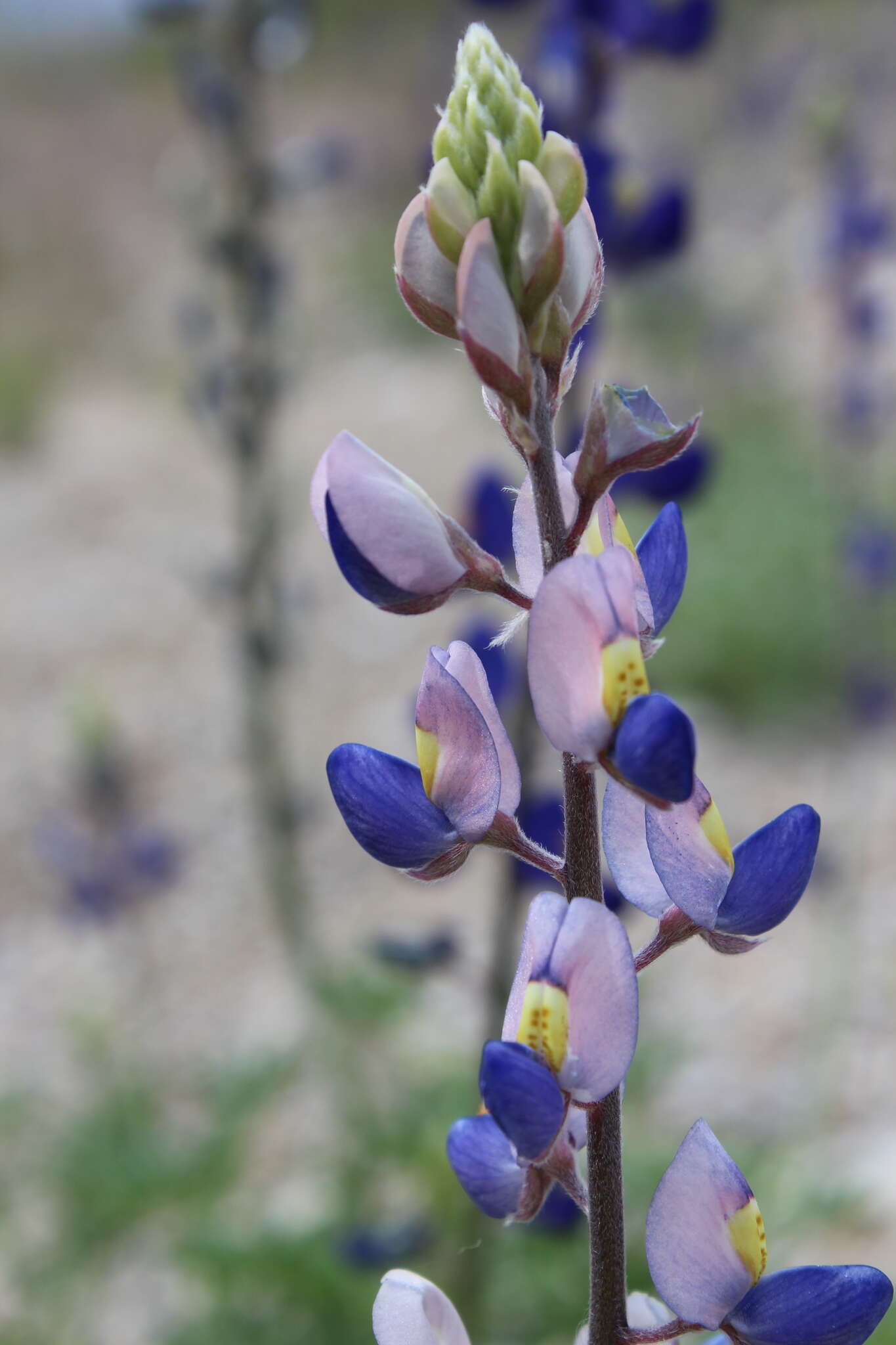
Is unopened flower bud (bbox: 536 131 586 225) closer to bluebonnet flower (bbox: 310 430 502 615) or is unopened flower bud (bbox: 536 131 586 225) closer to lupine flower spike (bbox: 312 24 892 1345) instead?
lupine flower spike (bbox: 312 24 892 1345)

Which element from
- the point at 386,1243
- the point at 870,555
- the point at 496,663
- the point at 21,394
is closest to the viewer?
the point at 496,663

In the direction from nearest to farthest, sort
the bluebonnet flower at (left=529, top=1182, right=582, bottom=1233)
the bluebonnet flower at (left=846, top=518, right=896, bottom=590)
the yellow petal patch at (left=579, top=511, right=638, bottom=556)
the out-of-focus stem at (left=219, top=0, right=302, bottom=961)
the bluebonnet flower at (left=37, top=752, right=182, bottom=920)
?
the yellow petal patch at (left=579, top=511, right=638, bottom=556) < the bluebonnet flower at (left=529, top=1182, right=582, bottom=1233) < the out-of-focus stem at (left=219, top=0, right=302, bottom=961) < the bluebonnet flower at (left=37, top=752, right=182, bottom=920) < the bluebonnet flower at (left=846, top=518, right=896, bottom=590)

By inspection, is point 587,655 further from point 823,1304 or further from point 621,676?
point 823,1304

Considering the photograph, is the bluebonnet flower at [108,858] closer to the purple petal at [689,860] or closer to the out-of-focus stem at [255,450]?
the out-of-focus stem at [255,450]

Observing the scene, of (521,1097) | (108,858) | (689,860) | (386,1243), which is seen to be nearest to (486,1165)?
(521,1097)

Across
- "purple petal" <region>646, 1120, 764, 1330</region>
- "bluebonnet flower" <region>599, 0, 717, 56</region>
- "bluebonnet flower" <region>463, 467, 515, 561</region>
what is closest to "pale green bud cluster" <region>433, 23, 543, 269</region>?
"purple petal" <region>646, 1120, 764, 1330</region>
